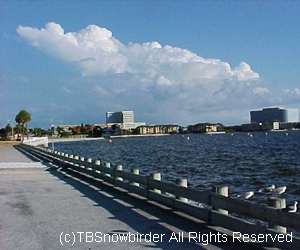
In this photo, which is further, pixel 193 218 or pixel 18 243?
pixel 193 218

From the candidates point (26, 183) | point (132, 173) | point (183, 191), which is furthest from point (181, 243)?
point (26, 183)

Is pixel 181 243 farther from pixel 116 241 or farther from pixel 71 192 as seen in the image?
pixel 71 192

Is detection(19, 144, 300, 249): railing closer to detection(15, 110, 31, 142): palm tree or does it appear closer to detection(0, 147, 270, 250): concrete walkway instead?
detection(0, 147, 270, 250): concrete walkway

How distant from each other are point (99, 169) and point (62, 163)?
32.2 ft

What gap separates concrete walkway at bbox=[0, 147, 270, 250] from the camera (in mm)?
8125

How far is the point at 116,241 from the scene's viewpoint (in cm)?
831

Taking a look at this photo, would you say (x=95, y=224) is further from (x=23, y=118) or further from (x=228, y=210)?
(x=23, y=118)

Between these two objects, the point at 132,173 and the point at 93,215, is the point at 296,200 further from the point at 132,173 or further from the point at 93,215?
the point at 93,215

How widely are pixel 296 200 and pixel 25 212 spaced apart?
11.5 m

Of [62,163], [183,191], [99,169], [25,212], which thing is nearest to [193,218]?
[183,191]

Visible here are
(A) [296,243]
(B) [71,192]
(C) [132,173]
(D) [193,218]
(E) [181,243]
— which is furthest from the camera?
(B) [71,192]

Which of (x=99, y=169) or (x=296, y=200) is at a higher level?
(x=99, y=169)

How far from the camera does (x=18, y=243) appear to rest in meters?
8.34

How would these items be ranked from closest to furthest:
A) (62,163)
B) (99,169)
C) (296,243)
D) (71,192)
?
(296,243) → (71,192) → (99,169) → (62,163)
